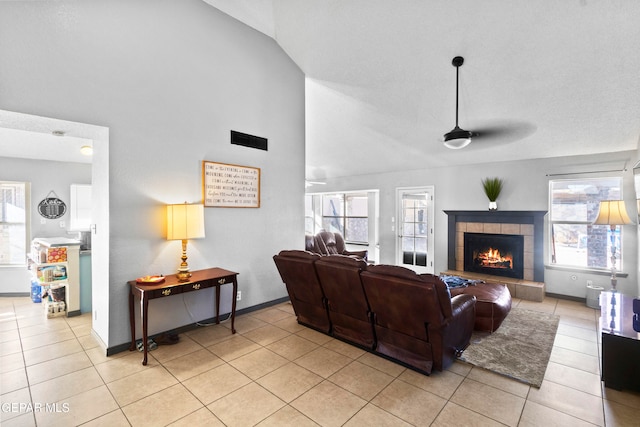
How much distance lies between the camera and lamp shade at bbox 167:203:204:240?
3102 millimetres

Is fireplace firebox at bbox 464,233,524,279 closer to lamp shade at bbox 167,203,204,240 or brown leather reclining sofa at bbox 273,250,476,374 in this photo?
brown leather reclining sofa at bbox 273,250,476,374

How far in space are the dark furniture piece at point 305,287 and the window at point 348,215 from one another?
4.59m

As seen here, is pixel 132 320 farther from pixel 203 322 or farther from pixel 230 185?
pixel 230 185

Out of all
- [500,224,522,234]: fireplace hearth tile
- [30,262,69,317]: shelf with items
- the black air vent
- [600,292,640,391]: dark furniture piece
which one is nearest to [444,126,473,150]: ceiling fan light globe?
[600,292,640,391]: dark furniture piece

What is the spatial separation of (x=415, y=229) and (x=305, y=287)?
13.6ft

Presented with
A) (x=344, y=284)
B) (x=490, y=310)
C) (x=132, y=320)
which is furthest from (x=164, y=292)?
(x=490, y=310)

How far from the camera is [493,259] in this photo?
548 centimetres

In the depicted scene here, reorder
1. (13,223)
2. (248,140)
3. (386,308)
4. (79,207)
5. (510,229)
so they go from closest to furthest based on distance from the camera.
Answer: (386,308) → (248,140) → (13,223) → (510,229) → (79,207)

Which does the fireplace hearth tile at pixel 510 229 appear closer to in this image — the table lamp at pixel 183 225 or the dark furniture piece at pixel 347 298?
the dark furniture piece at pixel 347 298

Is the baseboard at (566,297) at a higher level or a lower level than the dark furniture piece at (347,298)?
lower

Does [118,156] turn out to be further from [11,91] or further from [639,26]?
[639,26]

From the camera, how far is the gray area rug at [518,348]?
8.63 feet

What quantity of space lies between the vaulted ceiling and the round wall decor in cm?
456

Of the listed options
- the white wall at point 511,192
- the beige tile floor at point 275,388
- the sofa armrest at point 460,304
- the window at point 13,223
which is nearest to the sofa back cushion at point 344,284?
the beige tile floor at point 275,388
